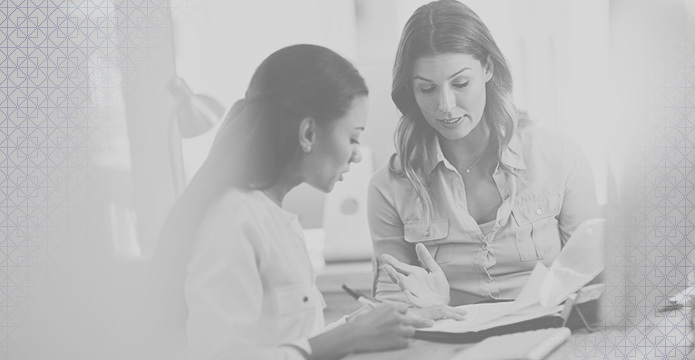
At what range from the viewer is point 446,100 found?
1.16m

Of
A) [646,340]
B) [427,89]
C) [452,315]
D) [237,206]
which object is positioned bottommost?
[646,340]

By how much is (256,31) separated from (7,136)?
0.46 meters

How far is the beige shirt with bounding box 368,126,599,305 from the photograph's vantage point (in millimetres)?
1217

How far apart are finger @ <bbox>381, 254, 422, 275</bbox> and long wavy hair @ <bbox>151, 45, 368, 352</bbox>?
0.88ft

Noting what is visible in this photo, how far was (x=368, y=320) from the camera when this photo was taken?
1.02 m

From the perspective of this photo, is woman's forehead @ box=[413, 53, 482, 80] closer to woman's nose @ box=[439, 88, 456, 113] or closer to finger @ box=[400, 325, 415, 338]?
woman's nose @ box=[439, 88, 456, 113]

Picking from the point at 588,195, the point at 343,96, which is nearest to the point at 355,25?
the point at 343,96

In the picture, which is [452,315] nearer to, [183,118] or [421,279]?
[421,279]

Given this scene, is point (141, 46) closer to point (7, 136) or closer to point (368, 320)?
point (7, 136)

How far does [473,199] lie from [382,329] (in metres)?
0.30

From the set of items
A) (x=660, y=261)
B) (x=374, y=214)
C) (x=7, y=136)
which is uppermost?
(x=7, y=136)

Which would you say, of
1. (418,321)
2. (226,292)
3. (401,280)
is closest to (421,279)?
(401,280)
